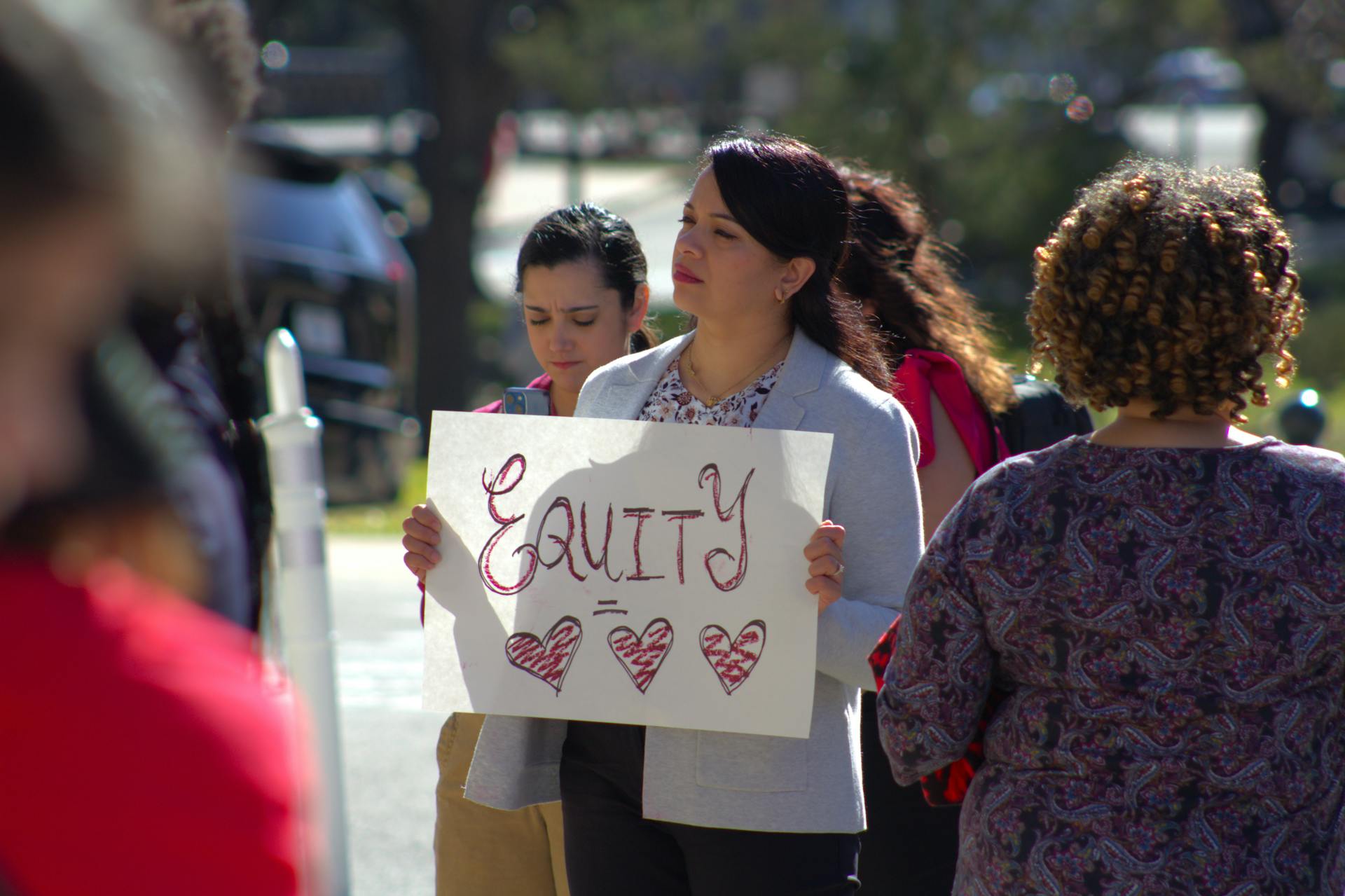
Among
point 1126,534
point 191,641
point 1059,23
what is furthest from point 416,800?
point 1059,23

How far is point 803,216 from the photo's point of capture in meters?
2.59

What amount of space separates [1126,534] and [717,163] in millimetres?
1032

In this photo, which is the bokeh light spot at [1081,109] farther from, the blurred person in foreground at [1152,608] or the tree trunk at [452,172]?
the blurred person in foreground at [1152,608]

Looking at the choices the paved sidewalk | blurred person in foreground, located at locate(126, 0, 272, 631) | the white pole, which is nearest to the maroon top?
the white pole

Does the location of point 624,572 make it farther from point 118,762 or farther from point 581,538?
point 118,762

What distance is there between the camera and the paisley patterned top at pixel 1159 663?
6.11 feet

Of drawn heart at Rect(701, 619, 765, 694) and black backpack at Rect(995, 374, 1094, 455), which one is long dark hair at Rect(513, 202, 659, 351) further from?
drawn heart at Rect(701, 619, 765, 694)

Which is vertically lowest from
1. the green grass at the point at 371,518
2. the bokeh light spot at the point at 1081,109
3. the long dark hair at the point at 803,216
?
the green grass at the point at 371,518

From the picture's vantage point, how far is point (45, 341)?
2.67ft

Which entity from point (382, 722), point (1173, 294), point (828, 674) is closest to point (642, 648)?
point (828, 674)

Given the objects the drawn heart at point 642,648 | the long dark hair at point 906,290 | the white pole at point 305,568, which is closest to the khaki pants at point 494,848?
the white pole at point 305,568

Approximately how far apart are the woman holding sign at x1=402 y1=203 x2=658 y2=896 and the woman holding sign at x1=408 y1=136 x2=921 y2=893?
0.38m

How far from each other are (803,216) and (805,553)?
606 millimetres

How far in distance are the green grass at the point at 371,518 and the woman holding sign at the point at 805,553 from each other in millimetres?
7299
